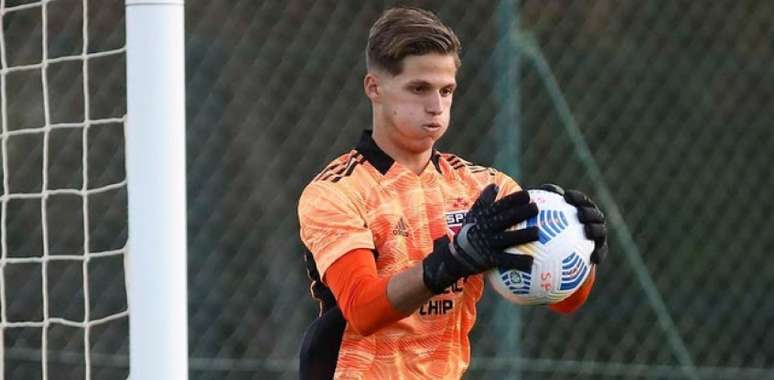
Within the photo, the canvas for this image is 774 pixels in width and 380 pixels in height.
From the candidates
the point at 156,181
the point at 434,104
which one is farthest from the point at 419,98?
the point at 156,181

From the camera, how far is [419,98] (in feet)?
10.7

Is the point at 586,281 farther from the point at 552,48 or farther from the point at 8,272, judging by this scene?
the point at 8,272

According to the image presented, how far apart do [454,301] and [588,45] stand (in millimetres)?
2673

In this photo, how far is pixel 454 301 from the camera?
332 cm

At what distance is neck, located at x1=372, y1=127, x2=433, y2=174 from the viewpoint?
11.0 ft

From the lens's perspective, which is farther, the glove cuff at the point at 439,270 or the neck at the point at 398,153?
the neck at the point at 398,153

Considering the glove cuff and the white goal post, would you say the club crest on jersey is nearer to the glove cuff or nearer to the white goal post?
the glove cuff

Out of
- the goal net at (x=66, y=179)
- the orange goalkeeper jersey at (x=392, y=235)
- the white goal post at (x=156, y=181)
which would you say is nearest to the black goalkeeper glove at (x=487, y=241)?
the orange goalkeeper jersey at (x=392, y=235)

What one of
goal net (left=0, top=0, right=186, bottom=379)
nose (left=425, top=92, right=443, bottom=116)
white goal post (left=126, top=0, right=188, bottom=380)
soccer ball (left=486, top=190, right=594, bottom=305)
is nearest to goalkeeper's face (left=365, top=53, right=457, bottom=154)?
nose (left=425, top=92, right=443, bottom=116)

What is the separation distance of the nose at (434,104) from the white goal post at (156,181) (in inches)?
19.7

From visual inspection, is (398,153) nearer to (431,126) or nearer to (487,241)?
(431,126)

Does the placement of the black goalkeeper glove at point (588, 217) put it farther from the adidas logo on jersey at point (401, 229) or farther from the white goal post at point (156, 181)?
the white goal post at point (156, 181)

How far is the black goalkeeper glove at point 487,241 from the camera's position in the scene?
2.89 m

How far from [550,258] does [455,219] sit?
0.38 metres
